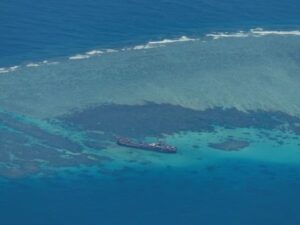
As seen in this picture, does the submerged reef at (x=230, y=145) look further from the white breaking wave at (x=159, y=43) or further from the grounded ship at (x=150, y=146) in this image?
the white breaking wave at (x=159, y=43)

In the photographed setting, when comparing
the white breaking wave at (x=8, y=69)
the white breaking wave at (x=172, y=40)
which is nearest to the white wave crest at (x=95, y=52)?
the white breaking wave at (x=172, y=40)

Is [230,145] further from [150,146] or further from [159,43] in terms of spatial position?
[159,43]

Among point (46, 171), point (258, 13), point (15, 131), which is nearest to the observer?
point (46, 171)

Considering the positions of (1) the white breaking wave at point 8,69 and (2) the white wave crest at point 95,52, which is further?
(2) the white wave crest at point 95,52

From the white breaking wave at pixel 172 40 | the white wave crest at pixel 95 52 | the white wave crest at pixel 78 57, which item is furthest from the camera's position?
the white wave crest at pixel 95 52

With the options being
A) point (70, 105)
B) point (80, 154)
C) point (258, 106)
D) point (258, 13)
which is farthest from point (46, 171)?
point (258, 13)

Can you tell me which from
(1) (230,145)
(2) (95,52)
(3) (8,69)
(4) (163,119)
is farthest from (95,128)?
(2) (95,52)

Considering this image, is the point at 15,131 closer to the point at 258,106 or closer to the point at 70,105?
the point at 70,105

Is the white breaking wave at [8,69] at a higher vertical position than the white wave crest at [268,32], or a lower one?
lower

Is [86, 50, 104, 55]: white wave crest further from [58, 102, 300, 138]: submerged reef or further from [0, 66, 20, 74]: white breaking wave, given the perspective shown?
[58, 102, 300, 138]: submerged reef

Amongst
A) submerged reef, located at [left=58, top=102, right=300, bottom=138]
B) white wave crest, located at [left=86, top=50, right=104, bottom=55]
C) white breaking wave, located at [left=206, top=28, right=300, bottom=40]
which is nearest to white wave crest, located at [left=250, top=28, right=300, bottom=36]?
white breaking wave, located at [left=206, top=28, right=300, bottom=40]

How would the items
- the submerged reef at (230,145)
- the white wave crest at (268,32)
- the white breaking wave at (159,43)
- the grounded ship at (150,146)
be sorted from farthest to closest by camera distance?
the white wave crest at (268,32), the white breaking wave at (159,43), the submerged reef at (230,145), the grounded ship at (150,146)
